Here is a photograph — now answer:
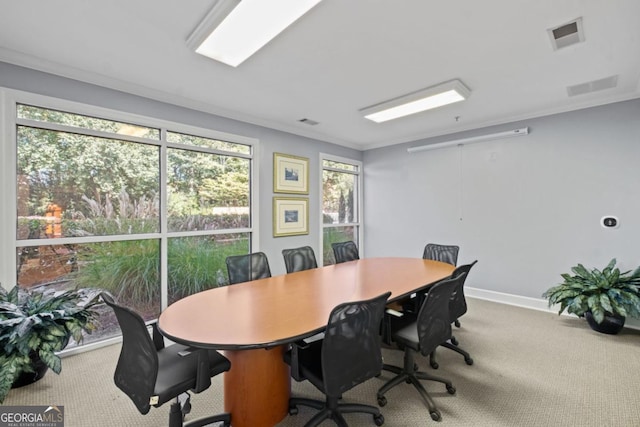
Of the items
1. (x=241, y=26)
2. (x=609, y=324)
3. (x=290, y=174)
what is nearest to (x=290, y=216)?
(x=290, y=174)

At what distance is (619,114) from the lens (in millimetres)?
3547

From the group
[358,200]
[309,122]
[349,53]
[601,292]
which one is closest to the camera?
[349,53]

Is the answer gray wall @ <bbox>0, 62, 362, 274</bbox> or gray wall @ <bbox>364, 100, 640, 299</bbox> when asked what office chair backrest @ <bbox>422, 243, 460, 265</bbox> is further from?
gray wall @ <bbox>0, 62, 362, 274</bbox>

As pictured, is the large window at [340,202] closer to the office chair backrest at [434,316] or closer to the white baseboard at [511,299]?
the white baseboard at [511,299]

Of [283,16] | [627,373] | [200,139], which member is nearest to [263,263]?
[200,139]

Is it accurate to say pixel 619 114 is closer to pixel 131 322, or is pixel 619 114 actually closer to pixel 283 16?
pixel 283 16

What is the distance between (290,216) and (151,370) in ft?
11.3

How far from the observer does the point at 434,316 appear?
2.10m

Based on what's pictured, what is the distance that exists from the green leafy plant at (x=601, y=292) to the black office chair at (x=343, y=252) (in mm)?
2559

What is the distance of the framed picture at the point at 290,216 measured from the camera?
4602 mm

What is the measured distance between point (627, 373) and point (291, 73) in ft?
13.5

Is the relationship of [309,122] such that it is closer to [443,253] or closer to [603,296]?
[443,253]

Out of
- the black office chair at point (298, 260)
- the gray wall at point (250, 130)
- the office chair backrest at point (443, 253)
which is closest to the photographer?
the gray wall at point (250, 130)

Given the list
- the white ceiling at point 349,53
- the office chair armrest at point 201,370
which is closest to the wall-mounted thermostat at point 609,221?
the white ceiling at point 349,53
